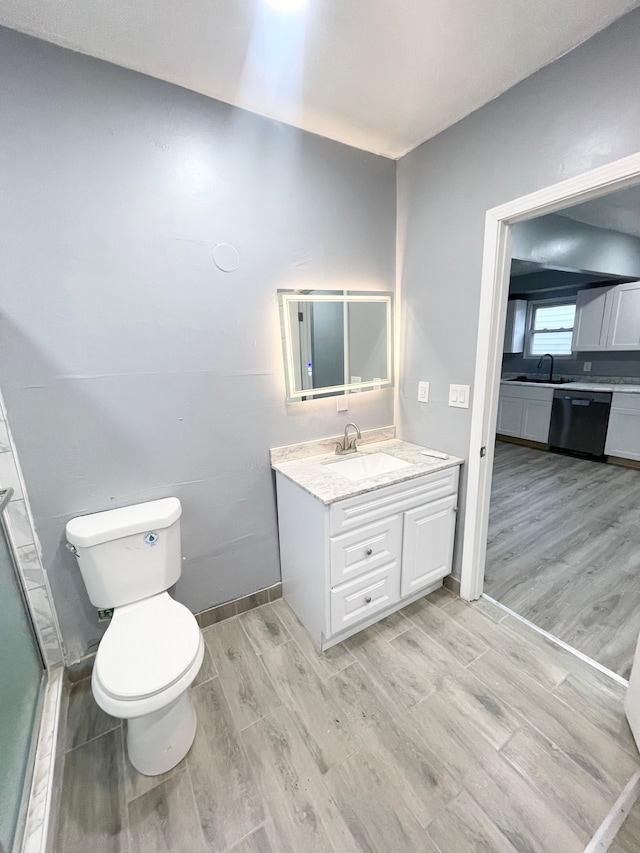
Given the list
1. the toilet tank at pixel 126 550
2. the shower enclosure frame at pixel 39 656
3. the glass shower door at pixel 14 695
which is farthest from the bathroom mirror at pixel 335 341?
the glass shower door at pixel 14 695

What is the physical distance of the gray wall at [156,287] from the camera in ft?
4.10

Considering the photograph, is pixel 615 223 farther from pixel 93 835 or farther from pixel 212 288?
pixel 93 835

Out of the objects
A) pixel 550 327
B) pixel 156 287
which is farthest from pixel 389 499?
pixel 550 327

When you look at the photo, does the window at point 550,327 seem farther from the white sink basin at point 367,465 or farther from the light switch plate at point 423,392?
the white sink basin at point 367,465

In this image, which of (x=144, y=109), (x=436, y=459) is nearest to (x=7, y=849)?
(x=436, y=459)

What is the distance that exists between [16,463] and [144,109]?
4.88ft

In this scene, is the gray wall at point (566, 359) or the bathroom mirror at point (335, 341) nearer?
the bathroom mirror at point (335, 341)

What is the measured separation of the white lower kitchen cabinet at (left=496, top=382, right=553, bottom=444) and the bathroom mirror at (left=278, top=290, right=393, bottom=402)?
3.01 meters

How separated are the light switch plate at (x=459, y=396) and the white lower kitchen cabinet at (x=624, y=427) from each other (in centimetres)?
324

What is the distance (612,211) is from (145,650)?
4116 millimetres

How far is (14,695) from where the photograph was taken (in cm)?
114

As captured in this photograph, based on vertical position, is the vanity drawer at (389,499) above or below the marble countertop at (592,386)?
below

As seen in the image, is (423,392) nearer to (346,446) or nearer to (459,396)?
(459,396)

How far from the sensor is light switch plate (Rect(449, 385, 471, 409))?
181cm
